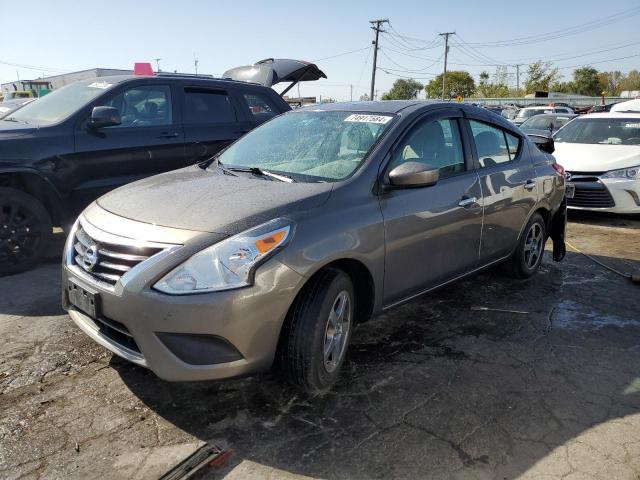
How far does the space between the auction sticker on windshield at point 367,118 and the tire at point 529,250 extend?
6.31 ft

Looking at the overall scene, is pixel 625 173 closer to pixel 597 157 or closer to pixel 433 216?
pixel 597 157

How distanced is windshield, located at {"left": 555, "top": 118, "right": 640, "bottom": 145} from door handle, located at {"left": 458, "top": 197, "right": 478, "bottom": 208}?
580cm

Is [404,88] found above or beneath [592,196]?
above

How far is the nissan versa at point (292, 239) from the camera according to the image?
2.45 m

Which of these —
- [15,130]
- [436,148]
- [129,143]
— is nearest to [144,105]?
[129,143]

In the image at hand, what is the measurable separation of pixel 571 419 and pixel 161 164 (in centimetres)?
454

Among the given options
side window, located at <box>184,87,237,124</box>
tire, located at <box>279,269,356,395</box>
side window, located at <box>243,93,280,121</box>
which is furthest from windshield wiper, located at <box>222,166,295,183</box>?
side window, located at <box>243,93,280,121</box>

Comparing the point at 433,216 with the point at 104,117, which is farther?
the point at 104,117

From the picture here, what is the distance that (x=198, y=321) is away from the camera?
7.86 feet

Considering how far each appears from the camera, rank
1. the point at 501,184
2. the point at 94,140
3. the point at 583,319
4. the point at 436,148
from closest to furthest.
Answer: the point at 436,148
the point at 583,319
the point at 501,184
the point at 94,140

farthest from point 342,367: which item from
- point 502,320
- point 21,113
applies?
point 21,113

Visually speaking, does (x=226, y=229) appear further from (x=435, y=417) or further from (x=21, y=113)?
(x=21, y=113)

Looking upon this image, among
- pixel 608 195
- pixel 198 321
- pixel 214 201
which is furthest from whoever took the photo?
pixel 608 195

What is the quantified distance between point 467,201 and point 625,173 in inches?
193
